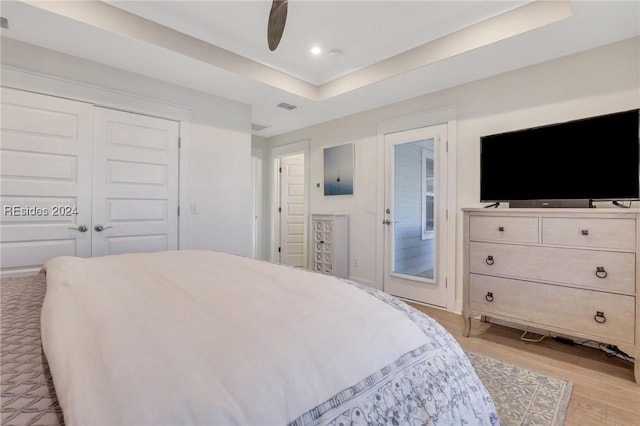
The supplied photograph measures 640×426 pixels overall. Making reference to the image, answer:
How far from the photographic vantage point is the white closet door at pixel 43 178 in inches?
96.7

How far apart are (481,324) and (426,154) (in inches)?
73.5

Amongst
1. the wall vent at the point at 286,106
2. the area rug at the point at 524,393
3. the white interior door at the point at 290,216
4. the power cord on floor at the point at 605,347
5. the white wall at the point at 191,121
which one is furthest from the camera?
the white interior door at the point at 290,216

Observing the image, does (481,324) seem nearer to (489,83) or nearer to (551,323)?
(551,323)

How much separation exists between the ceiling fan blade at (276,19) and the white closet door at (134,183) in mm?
1833

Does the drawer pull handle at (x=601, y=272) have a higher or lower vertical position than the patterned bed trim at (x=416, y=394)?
higher

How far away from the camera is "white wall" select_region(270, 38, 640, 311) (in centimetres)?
244

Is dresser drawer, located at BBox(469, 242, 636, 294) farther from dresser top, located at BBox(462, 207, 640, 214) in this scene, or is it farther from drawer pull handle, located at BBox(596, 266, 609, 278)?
dresser top, located at BBox(462, 207, 640, 214)

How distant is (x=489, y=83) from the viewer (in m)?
3.05

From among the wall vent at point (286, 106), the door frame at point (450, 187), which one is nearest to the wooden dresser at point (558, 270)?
the door frame at point (450, 187)

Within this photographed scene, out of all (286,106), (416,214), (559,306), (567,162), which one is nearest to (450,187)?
(416,214)

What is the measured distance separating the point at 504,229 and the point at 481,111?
134 cm

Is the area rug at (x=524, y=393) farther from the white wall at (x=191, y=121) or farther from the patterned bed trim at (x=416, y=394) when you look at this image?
the white wall at (x=191, y=121)

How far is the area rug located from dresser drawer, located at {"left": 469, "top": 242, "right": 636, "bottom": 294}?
26.1 inches

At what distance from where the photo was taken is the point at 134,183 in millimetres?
3045
